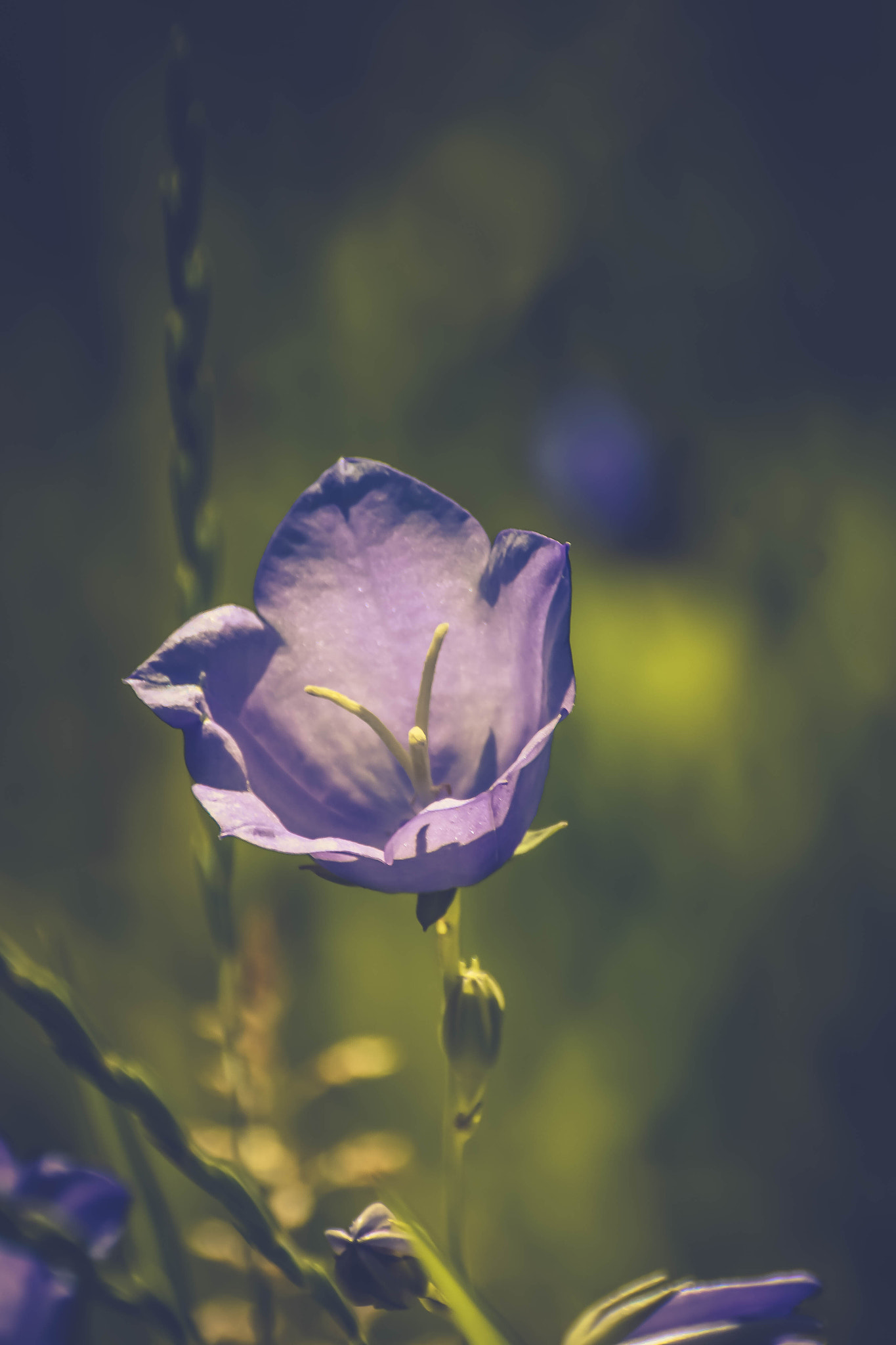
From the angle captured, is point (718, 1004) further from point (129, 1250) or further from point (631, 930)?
point (129, 1250)

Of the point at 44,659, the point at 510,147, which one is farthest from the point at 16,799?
the point at 510,147

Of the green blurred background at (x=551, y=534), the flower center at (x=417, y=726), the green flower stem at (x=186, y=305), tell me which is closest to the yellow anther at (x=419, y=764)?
the flower center at (x=417, y=726)

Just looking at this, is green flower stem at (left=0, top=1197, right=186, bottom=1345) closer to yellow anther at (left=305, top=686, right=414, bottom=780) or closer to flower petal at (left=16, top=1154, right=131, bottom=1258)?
flower petal at (left=16, top=1154, right=131, bottom=1258)

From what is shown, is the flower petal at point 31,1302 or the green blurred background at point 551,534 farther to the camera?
the green blurred background at point 551,534

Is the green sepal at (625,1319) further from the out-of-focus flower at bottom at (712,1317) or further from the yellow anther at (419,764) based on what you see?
the yellow anther at (419,764)

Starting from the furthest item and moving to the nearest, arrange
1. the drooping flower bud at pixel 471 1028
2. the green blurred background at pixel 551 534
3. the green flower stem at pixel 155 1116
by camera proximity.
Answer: the green blurred background at pixel 551 534
the drooping flower bud at pixel 471 1028
the green flower stem at pixel 155 1116

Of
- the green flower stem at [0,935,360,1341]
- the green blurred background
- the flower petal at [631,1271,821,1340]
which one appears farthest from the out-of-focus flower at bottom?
the green blurred background

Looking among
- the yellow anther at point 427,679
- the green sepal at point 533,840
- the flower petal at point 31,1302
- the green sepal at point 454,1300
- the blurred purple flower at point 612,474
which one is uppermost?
the blurred purple flower at point 612,474
